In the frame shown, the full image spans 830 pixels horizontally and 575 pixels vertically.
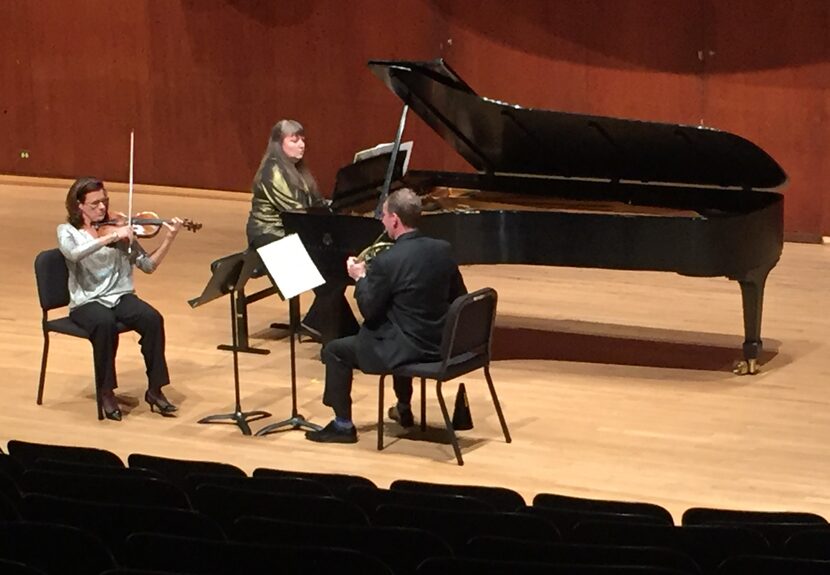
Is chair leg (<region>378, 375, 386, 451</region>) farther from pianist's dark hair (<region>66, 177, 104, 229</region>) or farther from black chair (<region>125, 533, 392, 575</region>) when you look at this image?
black chair (<region>125, 533, 392, 575</region>)

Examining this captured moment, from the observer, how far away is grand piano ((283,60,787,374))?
769 cm

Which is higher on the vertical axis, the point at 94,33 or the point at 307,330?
the point at 94,33

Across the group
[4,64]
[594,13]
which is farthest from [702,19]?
[4,64]

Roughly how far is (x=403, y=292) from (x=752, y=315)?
2.25 m

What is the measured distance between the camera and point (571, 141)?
8523 millimetres

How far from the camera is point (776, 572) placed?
3559 millimetres

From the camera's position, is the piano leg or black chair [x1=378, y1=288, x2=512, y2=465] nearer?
black chair [x1=378, y1=288, x2=512, y2=465]

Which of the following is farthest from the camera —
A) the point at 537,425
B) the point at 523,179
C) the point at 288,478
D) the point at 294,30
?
the point at 294,30

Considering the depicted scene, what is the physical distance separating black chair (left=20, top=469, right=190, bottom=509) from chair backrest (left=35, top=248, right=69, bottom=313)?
9.92ft

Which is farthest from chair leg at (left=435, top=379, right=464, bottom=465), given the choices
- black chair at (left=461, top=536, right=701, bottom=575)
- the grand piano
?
black chair at (left=461, top=536, right=701, bottom=575)

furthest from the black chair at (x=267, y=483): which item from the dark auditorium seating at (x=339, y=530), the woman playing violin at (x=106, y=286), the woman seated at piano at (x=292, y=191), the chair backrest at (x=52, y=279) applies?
the woman seated at piano at (x=292, y=191)

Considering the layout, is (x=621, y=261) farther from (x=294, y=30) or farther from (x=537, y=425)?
(x=294, y=30)

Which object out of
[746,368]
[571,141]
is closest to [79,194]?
[571,141]

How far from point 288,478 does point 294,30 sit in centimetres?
900
